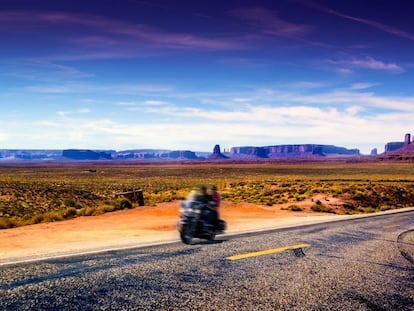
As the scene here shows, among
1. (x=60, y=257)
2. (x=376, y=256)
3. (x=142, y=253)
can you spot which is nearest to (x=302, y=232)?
(x=376, y=256)

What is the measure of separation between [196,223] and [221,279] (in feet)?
10.9

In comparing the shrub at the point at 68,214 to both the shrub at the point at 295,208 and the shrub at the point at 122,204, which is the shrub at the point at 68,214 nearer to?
the shrub at the point at 122,204

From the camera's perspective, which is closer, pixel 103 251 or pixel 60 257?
pixel 60 257

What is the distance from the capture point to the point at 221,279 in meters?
6.19

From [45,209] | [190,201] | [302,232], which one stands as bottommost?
[45,209]

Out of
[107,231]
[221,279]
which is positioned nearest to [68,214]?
[107,231]

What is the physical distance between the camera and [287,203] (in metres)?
26.7

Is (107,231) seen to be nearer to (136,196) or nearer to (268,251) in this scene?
(268,251)

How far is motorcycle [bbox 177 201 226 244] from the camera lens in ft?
31.0

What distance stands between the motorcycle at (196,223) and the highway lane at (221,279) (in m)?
0.38

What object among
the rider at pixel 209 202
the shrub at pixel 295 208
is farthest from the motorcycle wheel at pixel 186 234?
the shrub at pixel 295 208

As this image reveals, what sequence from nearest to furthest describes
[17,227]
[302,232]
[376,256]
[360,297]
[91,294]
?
1. [91,294]
2. [360,297]
3. [376,256]
4. [302,232]
5. [17,227]

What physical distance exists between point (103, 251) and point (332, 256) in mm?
5014

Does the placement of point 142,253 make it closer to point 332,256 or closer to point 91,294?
Result: point 91,294
